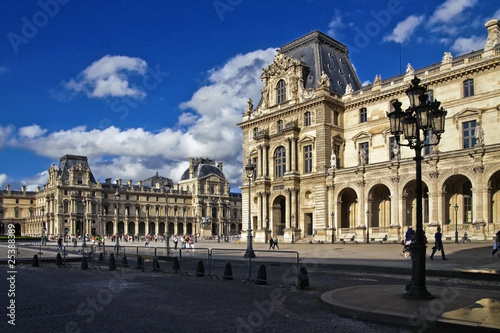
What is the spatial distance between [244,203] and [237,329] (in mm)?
57160

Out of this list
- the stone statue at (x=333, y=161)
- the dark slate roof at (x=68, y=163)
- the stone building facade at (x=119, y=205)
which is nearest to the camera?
the stone statue at (x=333, y=161)

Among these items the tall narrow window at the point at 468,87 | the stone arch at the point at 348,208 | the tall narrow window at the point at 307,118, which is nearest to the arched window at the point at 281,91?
the tall narrow window at the point at 307,118

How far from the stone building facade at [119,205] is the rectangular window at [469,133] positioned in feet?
278

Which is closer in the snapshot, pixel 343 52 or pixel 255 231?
pixel 255 231

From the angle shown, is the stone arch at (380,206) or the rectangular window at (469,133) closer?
the rectangular window at (469,133)

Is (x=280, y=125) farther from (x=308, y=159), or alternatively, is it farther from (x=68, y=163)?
(x=68, y=163)

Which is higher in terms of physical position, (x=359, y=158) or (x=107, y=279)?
(x=359, y=158)

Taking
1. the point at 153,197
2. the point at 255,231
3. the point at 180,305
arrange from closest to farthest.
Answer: the point at 180,305
the point at 255,231
the point at 153,197

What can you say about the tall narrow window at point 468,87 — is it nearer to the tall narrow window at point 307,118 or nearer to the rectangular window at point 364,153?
the rectangular window at point 364,153

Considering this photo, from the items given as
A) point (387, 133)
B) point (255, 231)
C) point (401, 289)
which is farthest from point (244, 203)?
point (401, 289)

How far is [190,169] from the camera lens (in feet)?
484

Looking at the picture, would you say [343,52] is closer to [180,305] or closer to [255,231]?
[255,231]

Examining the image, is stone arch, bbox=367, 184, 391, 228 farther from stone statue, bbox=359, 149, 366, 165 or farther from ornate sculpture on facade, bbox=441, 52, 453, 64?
ornate sculpture on facade, bbox=441, 52, 453, 64

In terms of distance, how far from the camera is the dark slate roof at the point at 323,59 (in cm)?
6084
